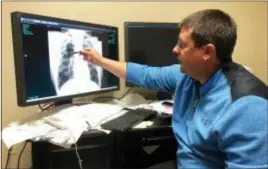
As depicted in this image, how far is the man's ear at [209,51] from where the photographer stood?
1.07m

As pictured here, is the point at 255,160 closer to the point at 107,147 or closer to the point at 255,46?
the point at 107,147

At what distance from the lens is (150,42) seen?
6.43ft

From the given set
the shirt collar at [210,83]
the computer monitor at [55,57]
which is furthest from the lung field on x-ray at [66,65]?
the shirt collar at [210,83]

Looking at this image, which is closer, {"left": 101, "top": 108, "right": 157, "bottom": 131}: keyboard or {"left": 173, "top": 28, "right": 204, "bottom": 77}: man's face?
{"left": 173, "top": 28, "right": 204, "bottom": 77}: man's face

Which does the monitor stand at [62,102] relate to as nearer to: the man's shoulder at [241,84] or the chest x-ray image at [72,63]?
the chest x-ray image at [72,63]

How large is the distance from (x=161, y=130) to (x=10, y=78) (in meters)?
0.89

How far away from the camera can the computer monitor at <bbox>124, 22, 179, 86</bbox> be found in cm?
191

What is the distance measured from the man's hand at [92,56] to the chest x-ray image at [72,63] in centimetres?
3

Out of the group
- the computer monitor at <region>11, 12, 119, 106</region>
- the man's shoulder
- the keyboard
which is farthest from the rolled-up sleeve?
the man's shoulder

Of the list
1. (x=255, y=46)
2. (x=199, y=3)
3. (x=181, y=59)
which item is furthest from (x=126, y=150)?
(x=255, y=46)

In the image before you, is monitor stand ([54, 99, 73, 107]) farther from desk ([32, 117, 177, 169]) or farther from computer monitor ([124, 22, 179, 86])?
computer monitor ([124, 22, 179, 86])

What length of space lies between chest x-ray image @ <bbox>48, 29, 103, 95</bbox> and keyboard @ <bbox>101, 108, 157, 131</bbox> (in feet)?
0.89

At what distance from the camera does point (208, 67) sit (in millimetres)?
1136

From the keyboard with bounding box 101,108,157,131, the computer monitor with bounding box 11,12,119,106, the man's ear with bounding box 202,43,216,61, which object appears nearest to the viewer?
the man's ear with bounding box 202,43,216,61
